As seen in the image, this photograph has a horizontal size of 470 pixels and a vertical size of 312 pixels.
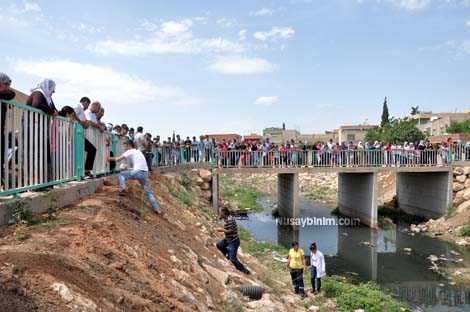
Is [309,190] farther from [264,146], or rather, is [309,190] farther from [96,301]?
[96,301]

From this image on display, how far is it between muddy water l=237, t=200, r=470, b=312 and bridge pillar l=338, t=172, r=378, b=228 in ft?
2.81

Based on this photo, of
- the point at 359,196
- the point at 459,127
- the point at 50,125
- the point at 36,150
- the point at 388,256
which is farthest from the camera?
the point at 459,127

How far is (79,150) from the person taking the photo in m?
7.31

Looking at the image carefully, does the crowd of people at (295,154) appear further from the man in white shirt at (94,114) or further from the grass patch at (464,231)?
the man in white shirt at (94,114)

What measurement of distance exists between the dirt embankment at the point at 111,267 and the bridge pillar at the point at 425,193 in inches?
646

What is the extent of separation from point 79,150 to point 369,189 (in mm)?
16629

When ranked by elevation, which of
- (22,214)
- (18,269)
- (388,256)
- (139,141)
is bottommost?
(388,256)

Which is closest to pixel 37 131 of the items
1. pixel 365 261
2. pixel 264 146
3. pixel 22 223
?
pixel 22 223

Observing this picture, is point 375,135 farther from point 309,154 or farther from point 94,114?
point 94,114

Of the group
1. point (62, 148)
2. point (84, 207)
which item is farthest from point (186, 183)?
point (84, 207)

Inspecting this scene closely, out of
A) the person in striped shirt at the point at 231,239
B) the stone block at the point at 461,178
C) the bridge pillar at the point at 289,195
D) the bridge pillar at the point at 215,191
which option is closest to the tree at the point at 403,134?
the stone block at the point at 461,178

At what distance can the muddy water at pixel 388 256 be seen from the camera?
11250 millimetres

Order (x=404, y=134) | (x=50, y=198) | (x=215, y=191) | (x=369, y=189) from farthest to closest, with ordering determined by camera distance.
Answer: (x=404, y=134) → (x=369, y=189) → (x=215, y=191) → (x=50, y=198)

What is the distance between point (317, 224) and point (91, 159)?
1566 centimetres
